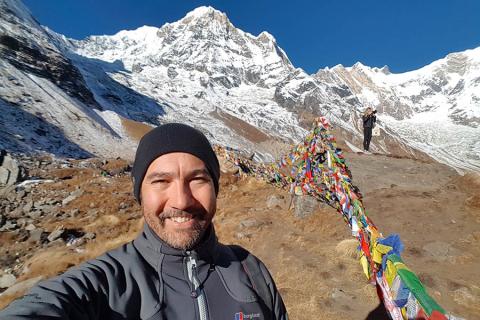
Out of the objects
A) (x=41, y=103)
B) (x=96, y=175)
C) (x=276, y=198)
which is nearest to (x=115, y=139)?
(x=41, y=103)

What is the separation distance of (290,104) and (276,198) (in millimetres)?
173712

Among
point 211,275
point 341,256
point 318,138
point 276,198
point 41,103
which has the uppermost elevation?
point 41,103

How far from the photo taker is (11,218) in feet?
39.5

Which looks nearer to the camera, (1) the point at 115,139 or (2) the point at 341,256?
(2) the point at 341,256

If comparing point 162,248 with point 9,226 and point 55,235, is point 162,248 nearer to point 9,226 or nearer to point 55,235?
point 55,235

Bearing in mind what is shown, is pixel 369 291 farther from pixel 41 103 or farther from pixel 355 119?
pixel 355 119

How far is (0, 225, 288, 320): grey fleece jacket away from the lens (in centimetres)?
193

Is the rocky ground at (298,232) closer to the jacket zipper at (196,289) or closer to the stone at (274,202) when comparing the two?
the stone at (274,202)

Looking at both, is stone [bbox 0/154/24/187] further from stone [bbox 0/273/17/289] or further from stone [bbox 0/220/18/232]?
stone [bbox 0/273/17/289]

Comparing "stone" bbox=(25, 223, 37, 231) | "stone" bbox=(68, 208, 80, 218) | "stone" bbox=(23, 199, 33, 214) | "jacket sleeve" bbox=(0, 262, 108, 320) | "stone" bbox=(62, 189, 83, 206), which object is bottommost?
"jacket sleeve" bbox=(0, 262, 108, 320)

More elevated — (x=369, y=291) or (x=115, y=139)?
(x=115, y=139)

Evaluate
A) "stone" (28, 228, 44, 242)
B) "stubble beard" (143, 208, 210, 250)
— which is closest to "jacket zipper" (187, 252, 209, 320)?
"stubble beard" (143, 208, 210, 250)

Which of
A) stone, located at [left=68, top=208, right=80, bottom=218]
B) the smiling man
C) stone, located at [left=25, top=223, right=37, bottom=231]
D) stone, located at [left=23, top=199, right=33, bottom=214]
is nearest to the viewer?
the smiling man

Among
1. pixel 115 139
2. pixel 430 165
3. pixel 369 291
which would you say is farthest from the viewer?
pixel 115 139
